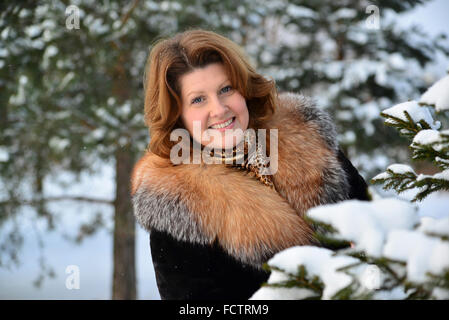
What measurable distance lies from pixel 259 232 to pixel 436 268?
1074mm

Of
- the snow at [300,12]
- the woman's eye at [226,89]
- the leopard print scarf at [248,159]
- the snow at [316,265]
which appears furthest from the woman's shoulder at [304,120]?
the snow at [300,12]

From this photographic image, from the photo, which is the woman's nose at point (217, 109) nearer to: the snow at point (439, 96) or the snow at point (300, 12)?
the snow at point (439, 96)

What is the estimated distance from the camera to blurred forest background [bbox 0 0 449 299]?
502cm

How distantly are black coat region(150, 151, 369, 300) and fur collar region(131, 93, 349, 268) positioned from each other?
6 cm

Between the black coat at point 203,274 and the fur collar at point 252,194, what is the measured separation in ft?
0.18

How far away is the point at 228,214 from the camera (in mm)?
1799

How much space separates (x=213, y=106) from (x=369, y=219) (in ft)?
4.24

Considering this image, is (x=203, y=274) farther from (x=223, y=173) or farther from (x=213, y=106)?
(x=213, y=106)

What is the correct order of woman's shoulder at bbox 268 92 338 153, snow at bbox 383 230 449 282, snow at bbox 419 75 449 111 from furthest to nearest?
woman's shoulder at bbox 268 92 338 153 < snow at bbox 419 75 449 111 < snow at bbox 383 230 449 282
